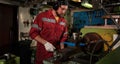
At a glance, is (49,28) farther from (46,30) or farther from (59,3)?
(59,3)

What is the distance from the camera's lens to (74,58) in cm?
118

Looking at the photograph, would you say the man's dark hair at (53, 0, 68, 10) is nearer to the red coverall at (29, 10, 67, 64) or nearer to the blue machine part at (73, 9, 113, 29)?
the red coverall at (29, 10, 67, 64)

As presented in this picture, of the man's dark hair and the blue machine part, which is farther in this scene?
the blue machine part

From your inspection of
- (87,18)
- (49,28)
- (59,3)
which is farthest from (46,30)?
(87,18)

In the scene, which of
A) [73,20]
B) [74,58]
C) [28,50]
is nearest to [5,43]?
[28,50]

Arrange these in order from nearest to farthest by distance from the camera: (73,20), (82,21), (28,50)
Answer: (28,50), (82,21), (73,20)

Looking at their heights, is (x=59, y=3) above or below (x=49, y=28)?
above

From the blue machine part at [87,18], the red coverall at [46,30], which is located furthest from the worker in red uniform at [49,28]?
the blue machine part at [87,18]

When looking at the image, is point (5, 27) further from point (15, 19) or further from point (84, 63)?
point (84, 63)

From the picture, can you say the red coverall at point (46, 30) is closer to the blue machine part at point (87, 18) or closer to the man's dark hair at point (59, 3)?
the man's dark hair at point (59, 3)

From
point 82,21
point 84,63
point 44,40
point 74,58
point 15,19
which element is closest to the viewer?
point 84,63

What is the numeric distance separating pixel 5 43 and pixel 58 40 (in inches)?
96.7

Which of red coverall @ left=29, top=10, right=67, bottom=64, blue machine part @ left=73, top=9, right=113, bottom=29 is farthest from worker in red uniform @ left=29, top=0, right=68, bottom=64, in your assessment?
blue machine part @ left=73, top=9, right=113, bottom=29

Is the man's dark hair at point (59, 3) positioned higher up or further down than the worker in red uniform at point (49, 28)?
higher up
